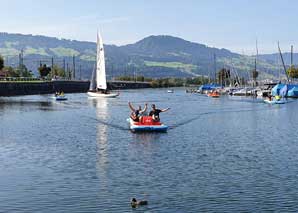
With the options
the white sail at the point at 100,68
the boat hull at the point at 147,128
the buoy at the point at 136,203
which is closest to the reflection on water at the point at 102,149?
the boat hull at the point at 147,128

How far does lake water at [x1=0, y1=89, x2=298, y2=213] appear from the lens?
3011cm

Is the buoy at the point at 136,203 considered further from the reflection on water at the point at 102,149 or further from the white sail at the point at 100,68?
the white sail at the point at 100,68

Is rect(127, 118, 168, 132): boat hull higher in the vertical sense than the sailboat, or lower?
lower

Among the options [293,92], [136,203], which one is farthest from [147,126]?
[293,92]

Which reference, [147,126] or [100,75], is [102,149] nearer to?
[147,126]

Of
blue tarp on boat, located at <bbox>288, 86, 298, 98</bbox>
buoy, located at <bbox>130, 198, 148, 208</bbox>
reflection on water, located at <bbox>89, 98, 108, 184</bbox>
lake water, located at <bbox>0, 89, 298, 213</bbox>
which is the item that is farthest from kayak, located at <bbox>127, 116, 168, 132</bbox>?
blue tarp on boat, located at <bbox>288, 86, 298, 98</bbox>

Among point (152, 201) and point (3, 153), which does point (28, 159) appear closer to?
point (3, 153)

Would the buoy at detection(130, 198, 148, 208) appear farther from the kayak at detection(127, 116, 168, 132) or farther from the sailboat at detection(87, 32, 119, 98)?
the sailboat at detection(87, 32, 119, 98)

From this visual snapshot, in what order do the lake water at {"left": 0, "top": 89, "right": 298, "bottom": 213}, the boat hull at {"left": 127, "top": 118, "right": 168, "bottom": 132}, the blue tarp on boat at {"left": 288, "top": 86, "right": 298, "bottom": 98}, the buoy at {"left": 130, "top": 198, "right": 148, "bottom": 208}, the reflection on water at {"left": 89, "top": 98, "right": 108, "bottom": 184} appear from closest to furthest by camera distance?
the buoy at {"left": 130, "top": 198, "right": 148, "bottom": 208} < the lake water at {"left": 0, "top": 89, "right": 298, "bottom": 213} < the reflection on water at {"left": 89, "top": 98, "right": 108, "bottom": 184} < the boat hull at {"left": 127, "top": 118, "right": 168, "bottom": 132} < the blue tarp on boat at {"left": 288, "top": 86, "right": 298, "bottom": 98}

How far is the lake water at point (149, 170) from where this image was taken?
30.1 meters

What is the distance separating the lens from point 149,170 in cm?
3894

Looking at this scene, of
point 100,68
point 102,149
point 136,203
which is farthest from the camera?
point 100,68

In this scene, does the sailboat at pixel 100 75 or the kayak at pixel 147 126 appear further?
the sailboat at pixel 100 75

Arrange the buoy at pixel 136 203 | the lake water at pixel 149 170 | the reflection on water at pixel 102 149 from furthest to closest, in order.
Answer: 1. the reflection on water at pixel 102 149
2. the lake water at pixel 149 170
3. the buoy at pixel 136 203
